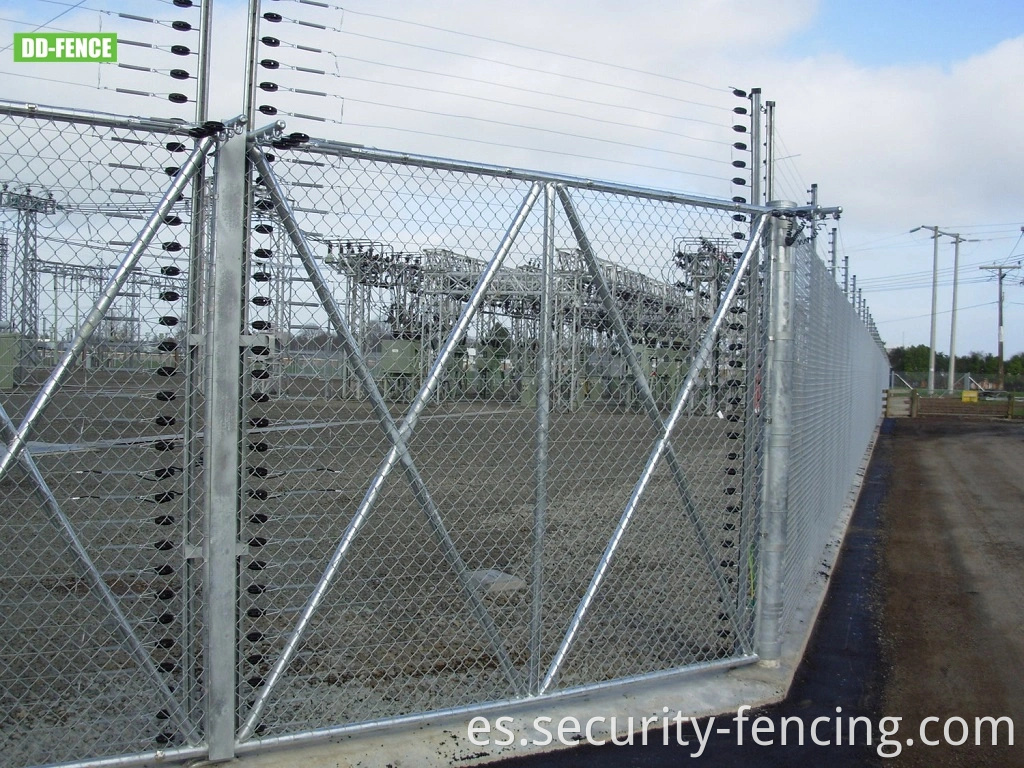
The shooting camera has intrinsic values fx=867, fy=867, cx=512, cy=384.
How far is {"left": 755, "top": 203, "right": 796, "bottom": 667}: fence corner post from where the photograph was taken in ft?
14.9

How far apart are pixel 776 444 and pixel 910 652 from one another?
1.72m

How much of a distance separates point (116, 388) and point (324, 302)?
82 centimetres

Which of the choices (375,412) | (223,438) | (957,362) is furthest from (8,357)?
(957,362)

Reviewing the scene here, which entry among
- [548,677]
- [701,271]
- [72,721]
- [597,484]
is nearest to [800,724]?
[548,677]

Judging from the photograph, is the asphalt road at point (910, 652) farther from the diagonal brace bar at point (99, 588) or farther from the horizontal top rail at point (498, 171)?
the horizontal top rail at point (498, 171)

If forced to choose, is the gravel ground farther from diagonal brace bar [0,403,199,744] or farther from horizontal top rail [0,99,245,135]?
horizontal top rail [0,99,245,135]

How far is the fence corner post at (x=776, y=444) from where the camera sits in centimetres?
455

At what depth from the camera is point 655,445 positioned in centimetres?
409

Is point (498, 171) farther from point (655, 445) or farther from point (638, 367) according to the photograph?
point (655, 445)

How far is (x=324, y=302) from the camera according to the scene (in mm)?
3162

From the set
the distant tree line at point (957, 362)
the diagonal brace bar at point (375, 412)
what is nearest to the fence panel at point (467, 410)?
the diagonal brace bar at point (375, 412)

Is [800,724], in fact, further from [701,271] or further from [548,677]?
[701,271]

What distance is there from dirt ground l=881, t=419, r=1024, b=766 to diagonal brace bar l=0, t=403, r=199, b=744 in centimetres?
290

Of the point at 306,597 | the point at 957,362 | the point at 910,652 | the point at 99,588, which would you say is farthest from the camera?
the point at 957,362
